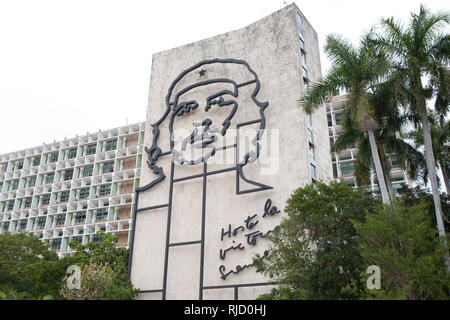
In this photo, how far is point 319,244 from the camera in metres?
16.5

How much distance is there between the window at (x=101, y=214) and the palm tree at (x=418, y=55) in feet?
146

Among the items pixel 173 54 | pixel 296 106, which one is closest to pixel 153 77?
pixel 173 54

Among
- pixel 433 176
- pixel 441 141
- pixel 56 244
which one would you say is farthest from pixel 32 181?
pixel 433 176

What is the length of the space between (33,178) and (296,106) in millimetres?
52204

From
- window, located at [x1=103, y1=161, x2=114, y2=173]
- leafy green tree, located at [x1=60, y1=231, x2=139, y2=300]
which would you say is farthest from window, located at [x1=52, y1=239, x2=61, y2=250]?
leafy green tree, located at [x1=60, y1=231, x2=139, y2=300]

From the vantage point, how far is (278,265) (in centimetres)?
1686

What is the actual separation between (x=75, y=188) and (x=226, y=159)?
134ft

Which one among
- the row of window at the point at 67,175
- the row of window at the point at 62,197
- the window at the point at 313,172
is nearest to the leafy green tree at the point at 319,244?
the window at the point at 313,172

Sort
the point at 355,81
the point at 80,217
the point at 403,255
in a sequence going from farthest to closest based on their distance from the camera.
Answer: the point at 80,217 < the point at 355,81 < the point at 403,255

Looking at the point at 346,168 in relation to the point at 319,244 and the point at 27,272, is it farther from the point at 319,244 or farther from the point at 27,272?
the point at 319,244

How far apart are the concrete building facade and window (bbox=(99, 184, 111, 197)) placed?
31374mm
